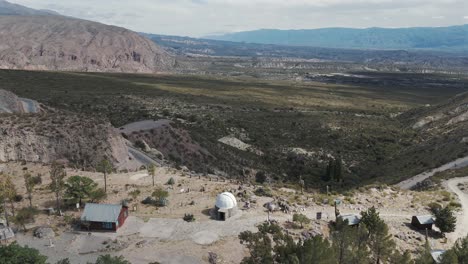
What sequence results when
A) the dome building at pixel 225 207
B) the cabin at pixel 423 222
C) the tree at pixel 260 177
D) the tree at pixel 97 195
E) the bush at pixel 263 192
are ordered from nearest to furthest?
the dome building at pixel 225 207
the cabin at pixel 423 222
the tree at pixel 97 195
the bush at pixel 263 192
the tree at pixel 260 177

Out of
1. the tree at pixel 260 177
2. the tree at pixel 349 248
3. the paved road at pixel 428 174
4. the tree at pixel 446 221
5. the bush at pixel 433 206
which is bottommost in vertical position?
the tree at pixel 260 177

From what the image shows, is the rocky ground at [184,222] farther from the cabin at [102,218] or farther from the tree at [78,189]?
the tree at [78,189]

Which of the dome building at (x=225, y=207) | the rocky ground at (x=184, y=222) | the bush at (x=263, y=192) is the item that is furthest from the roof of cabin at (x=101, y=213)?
the bush at (x=263, y=192)

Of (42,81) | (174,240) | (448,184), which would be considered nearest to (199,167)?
(174,240)

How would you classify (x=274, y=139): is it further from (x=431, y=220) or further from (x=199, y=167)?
(x=431, y=220)

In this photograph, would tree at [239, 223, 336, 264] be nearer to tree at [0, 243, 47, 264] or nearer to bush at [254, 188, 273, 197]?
bush at [254, 188, 273, 197]

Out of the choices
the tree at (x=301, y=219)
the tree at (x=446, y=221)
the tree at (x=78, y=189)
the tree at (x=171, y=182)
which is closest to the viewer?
the tree at (x=301, y=219)

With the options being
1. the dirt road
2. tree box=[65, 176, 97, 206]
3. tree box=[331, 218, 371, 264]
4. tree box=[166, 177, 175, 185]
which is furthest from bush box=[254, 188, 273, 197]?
the dirt road
